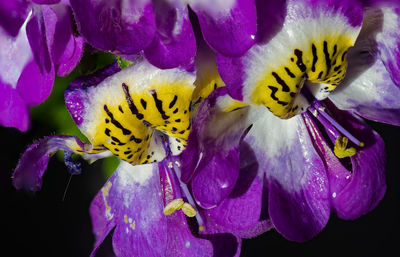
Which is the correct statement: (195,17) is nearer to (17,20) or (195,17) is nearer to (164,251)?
(17,20)

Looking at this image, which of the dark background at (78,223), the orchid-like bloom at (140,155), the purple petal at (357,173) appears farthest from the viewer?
the dark background at (78,223)

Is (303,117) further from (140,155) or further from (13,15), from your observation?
(13,15)

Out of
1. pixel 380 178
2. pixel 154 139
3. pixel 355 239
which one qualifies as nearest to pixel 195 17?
pixel 154 139

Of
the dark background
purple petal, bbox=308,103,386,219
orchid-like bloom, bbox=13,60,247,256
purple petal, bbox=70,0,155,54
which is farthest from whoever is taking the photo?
the dark background

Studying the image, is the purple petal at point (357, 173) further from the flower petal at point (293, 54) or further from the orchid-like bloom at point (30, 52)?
the orchid-like bloom at point (30, 52)

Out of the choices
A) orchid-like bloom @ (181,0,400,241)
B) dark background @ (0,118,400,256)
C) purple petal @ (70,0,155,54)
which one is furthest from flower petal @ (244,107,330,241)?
dark background @ (0,118,400,256)

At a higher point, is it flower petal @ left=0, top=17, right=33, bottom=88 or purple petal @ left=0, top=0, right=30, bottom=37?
purple petal @ left=0, top=0, right=30, bottom=37

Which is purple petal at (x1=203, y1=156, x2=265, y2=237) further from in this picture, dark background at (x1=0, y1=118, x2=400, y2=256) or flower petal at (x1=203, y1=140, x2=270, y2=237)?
dark background at (x1=0, y1=118, x2=400, y2=256)

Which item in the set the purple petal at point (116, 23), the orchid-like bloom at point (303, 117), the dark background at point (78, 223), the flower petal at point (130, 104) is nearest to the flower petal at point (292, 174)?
the orchid-like bloom at point (303, 117)

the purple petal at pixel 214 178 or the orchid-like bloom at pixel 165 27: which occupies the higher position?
the orchid-like bloom at pixel 165 27
